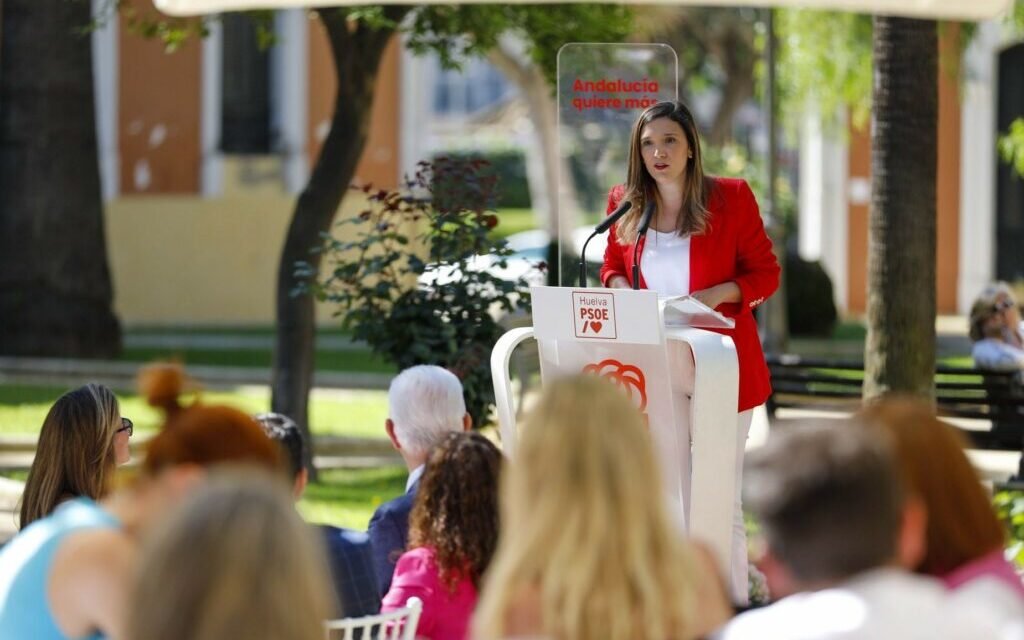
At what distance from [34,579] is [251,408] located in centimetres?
974

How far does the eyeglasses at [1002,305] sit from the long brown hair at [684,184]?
5.14m

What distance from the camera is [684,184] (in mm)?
5566

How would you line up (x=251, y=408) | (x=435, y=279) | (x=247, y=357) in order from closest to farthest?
(x=435, y=279), (x=251, y=408), (x=247, y=357)

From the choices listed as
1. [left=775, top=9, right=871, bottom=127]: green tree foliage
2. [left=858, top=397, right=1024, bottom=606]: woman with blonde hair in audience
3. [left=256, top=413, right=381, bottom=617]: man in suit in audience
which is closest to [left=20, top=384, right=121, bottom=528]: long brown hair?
[left=256, top=413, right=381, bottom=617]: man in suit in audience

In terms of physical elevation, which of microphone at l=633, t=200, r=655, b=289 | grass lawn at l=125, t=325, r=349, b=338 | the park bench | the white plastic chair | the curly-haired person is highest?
microphone at l=633, t=200, r=655, b=289

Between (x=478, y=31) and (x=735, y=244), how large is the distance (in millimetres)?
4496

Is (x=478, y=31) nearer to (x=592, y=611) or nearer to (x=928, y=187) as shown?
(x=928, y=187)

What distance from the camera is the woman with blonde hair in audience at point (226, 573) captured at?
239cm

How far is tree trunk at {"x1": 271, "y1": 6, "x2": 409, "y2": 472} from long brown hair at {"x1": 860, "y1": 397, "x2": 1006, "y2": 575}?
21.3 ft

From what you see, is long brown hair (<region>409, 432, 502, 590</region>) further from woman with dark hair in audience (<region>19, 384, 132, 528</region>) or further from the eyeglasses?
the eyeglasses

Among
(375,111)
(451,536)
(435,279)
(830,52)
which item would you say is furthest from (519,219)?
(451,536)

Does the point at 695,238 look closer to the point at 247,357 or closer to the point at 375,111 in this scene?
the point at 247,357

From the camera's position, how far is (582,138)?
7121mm

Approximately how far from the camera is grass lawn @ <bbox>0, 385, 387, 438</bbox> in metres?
11.6
